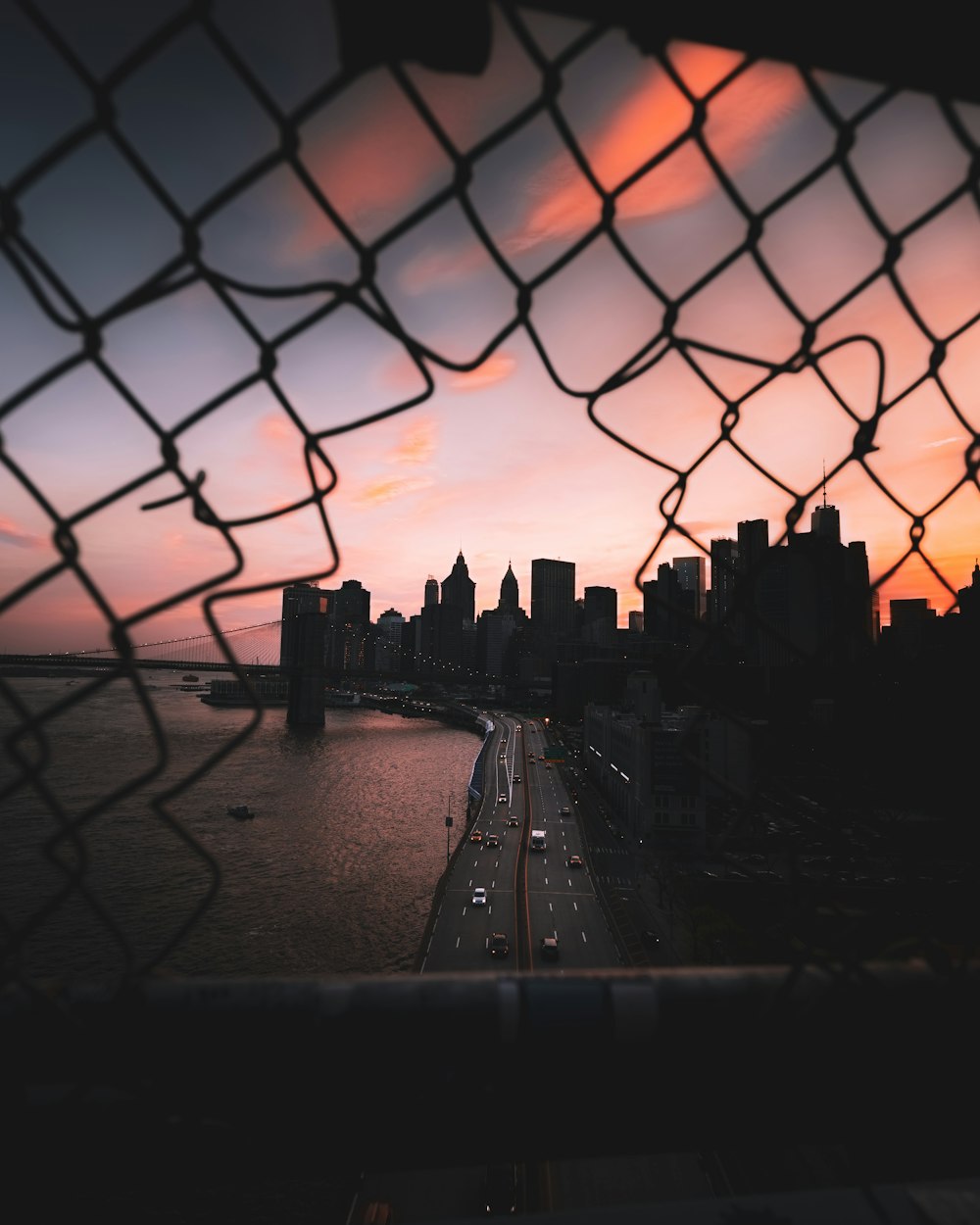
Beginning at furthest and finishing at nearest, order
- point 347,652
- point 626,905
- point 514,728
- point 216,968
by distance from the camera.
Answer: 1. point 347,652
2. point 514,728
3. point 626,905
4. point 216,968

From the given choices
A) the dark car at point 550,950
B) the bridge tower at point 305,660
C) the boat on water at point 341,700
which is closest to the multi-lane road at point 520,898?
the dark car at point 550,950

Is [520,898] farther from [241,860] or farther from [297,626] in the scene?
[297,626]

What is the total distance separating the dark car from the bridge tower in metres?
28.7

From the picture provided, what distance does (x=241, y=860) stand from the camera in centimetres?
1612

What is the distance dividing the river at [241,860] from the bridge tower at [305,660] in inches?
485

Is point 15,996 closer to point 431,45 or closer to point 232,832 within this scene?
point 431,45

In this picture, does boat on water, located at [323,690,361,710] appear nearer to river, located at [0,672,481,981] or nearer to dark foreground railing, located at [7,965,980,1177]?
river, located at [0,672,481,981]

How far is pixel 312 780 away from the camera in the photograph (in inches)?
1069

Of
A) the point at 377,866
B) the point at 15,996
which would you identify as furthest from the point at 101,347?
the point at 377,866

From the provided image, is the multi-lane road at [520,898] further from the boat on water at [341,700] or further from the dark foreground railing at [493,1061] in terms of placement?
the boat on water at [341,700]

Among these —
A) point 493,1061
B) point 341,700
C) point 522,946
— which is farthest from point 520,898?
point 341,700

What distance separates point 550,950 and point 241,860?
28.1 ft

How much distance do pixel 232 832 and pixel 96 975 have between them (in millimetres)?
8011

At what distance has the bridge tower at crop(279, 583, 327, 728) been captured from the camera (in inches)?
1792
